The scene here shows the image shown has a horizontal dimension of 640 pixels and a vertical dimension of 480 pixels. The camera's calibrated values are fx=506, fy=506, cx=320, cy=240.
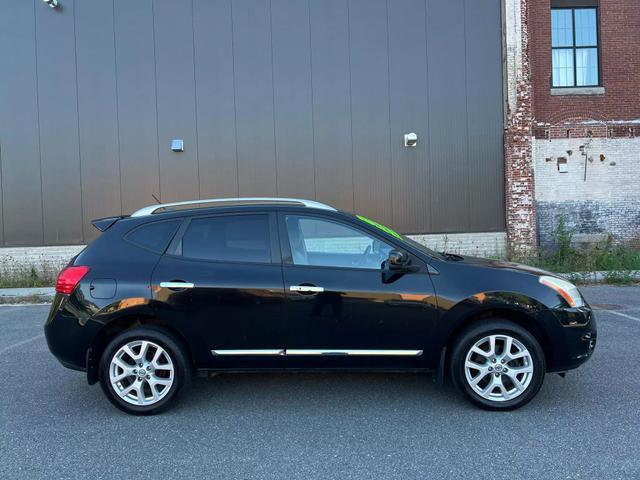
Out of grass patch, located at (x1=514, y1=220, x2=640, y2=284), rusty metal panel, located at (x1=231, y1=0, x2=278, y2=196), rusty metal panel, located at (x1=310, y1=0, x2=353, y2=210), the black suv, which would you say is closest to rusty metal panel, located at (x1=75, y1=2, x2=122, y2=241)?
rusty metal panel, located at (x1=231, y1=0, x2=278, y2=196)

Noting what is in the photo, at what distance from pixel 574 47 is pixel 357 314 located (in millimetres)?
13816

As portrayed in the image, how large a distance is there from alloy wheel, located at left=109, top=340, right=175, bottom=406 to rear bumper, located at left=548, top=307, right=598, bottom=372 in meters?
3.10

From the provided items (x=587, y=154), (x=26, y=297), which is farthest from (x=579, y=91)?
(x=26, y=297)

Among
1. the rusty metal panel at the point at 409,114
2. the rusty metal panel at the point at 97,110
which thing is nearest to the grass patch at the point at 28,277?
the rusty metal panel at the point at 97,110

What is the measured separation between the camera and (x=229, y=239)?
427 cm

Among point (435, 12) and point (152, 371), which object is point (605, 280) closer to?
point (435, 12)

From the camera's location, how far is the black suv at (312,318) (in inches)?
158

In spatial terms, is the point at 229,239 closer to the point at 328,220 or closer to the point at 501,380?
the point at 328,220

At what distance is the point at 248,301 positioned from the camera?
406cm

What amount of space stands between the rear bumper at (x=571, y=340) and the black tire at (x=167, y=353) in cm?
299

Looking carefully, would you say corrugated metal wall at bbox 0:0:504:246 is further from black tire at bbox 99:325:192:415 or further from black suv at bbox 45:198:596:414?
black tire at bbox 99:325:192:415

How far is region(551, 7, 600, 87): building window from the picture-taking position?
14336 mm

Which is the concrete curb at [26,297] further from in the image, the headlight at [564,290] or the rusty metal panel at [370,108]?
the headlight at [564,290]

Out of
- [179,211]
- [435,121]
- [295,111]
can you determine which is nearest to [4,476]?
[179,211]
